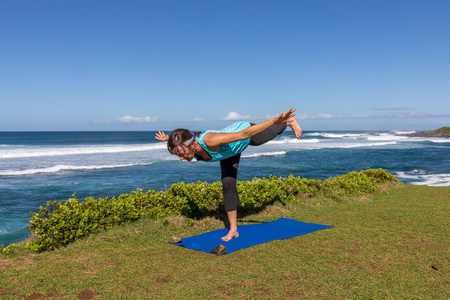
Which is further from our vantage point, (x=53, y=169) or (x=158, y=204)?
(x=53, y=169)

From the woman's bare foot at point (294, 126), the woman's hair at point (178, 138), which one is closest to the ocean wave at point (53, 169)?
the woman's hair at point (178, 138)

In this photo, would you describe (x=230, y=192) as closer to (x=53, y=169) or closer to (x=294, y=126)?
(x=294, y=126)

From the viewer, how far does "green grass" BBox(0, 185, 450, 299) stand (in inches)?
146

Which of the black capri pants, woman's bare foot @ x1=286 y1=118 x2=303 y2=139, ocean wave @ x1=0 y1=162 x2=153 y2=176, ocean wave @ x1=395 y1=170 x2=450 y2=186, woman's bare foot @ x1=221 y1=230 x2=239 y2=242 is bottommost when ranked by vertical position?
ocean wave @ x1=395 y1=170 x2=450 y2=186

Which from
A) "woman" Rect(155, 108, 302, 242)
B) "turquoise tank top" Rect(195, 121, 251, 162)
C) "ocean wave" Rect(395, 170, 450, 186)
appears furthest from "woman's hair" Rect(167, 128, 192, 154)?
"ocean wave" Rect(395, 170, 450, 186)

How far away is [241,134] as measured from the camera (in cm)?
432

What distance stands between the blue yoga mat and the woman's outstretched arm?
1.80 meters

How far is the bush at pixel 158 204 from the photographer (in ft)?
17.1

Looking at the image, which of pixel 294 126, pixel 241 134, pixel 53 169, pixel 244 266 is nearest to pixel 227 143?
pixel 241 134

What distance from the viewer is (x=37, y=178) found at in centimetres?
1828

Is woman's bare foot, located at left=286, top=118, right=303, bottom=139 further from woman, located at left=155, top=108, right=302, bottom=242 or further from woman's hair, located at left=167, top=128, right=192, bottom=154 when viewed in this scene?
woman's hair, located at left=167, top=128, right=192, bottom=154

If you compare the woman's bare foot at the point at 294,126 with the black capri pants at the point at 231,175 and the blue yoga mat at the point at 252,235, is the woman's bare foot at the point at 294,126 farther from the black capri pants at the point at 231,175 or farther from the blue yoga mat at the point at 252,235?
the blue yoga mat at the point at 252,235

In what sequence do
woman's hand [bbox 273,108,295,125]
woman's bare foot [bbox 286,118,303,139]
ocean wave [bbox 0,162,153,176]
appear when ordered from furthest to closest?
ocean wave [bbox 0,162,153,176] < woman's bare foot [bbox 286,118,303,139] < woman's hand [bbox 273,108,295,125]

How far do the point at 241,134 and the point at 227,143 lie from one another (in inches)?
12.1
